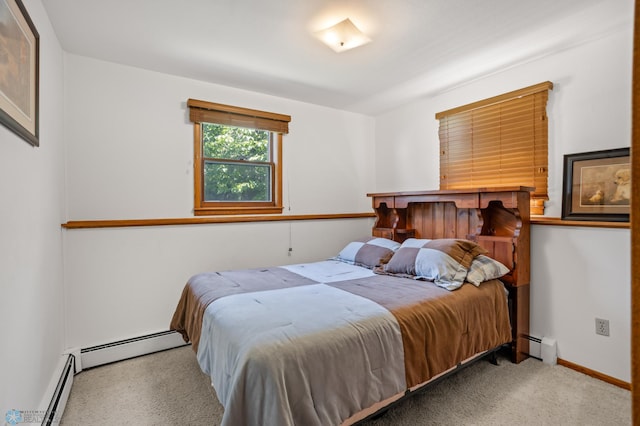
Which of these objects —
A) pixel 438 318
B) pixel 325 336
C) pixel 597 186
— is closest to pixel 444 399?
pixel 438 318

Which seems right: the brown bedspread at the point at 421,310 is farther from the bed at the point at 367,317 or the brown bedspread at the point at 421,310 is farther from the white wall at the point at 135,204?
the white wall at the point at 135,204

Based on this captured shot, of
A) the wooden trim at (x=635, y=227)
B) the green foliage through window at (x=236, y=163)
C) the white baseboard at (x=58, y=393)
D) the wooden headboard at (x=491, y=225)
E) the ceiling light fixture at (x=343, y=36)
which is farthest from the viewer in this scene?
the green foliage through window at (x=236, y=163)

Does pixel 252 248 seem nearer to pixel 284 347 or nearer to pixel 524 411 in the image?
pixel 284 347

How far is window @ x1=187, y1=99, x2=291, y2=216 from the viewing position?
10.1 ft

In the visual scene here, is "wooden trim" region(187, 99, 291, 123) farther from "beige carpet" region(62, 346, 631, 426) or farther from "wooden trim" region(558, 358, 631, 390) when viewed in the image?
"wooden trim" region(558, 358, 631, 390)

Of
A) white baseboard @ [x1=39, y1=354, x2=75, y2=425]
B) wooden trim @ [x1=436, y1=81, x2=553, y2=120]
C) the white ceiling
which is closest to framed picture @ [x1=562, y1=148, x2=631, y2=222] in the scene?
wooden trim @ [x1=436, y1=81, x2=553, y2=120]

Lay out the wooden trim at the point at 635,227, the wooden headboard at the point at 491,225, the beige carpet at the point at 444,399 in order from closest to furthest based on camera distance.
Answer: the wooden trim at the point at 635,227
the beige carpet at the point at 444,399
the wooden headboard at the point at 491,225

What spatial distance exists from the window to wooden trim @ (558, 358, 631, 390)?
A: 9.17ft

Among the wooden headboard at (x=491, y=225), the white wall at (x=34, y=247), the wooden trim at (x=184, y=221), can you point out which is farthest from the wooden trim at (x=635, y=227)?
the wooden trim at (x=184, y=221)

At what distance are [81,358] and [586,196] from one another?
3.98 m

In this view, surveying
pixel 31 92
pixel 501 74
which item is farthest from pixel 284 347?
pixel 501 74

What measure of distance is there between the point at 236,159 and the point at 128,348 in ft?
6.33

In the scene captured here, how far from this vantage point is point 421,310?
6.28ft

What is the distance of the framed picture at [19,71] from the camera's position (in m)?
1.31
